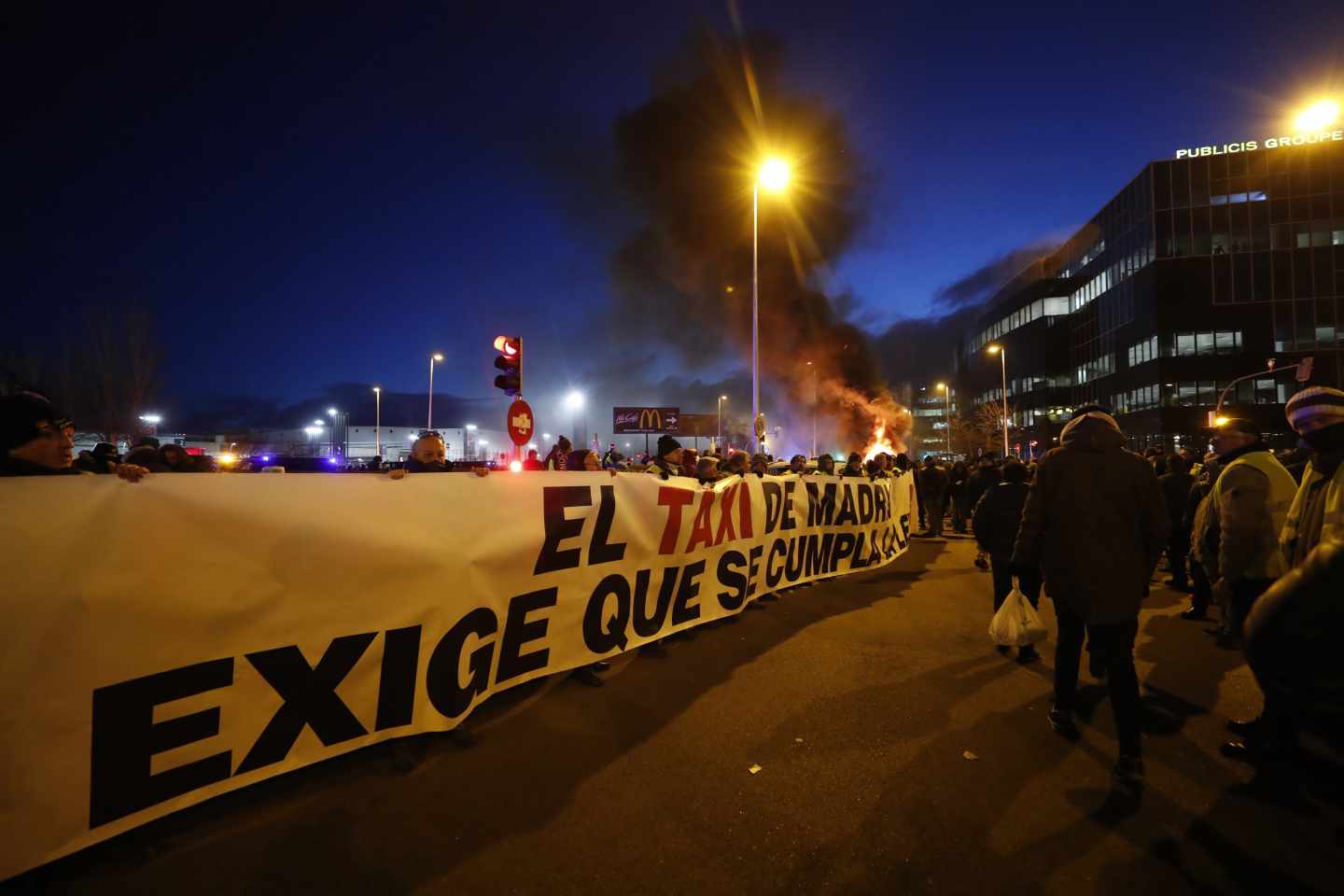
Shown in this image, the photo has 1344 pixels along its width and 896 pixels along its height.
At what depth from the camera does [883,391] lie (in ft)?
117

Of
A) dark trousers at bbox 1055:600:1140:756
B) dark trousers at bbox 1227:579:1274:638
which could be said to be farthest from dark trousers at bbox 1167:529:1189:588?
dark trousers at bbox 1055:600:1140:756

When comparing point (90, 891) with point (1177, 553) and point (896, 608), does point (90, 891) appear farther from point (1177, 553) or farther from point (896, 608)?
point (1177, 553)

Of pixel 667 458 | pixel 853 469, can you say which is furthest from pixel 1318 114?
pixel 667 458

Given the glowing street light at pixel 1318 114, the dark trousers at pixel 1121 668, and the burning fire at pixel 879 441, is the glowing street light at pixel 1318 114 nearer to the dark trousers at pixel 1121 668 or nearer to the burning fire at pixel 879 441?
the dark trousers at pixel 1121 668

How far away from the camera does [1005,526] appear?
5.06 meters

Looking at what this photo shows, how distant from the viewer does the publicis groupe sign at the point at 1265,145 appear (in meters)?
39.2

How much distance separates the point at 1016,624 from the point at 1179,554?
192 inches

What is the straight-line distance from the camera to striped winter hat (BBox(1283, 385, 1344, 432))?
117 inches

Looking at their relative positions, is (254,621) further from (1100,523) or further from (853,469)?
(853,469)

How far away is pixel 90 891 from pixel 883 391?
36.8 m

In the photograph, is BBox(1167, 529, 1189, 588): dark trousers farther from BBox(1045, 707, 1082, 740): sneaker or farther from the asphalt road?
BBox(1045, 707, 1082, 740): sneaker

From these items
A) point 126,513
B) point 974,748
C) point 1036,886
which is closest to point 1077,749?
point 974,748

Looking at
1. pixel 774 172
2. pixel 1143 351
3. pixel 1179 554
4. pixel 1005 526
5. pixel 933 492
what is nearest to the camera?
pixel 1005 526

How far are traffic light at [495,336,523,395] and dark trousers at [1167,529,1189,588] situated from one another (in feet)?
27.9
